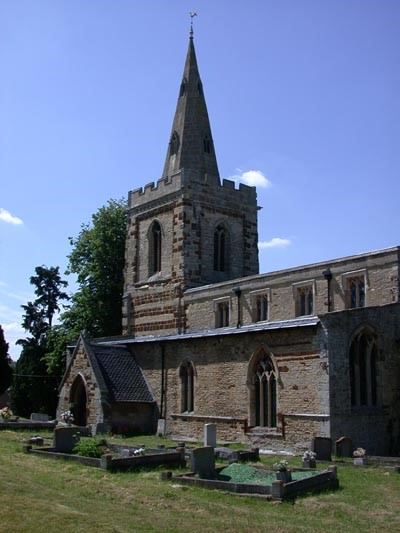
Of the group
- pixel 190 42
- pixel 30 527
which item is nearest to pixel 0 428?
pixel 30 527

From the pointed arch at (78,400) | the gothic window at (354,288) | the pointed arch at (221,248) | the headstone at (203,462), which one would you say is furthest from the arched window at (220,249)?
the headstone at (203,462)

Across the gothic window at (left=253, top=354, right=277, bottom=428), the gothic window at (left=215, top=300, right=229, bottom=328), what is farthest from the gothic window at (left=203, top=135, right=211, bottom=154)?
the gothic window at (left=253, top=354, right=277, bottom=428)

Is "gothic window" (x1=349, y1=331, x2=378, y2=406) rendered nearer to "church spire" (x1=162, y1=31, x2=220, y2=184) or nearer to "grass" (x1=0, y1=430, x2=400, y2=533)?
"grass" (x1=0, y1=430, x2=400, y2=533)

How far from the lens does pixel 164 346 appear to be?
3172 cm

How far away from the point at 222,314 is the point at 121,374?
5923mm

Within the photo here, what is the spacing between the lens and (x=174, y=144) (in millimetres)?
39188

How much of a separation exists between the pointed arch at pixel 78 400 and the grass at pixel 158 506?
14357 mm

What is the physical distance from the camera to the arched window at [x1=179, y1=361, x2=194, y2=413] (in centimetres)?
2977

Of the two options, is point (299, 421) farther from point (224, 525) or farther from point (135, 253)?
point (135, 253)

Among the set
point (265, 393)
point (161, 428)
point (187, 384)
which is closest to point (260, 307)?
point (187, 384)

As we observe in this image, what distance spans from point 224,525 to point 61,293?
4598cm

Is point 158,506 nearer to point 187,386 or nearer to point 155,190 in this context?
point 187,386

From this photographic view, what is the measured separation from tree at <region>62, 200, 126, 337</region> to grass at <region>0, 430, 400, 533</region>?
88.4ft

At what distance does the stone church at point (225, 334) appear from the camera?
78.5 feet
